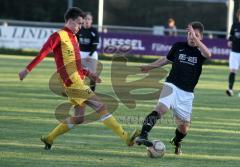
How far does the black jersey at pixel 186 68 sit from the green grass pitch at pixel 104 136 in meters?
1.03

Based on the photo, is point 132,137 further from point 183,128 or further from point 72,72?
point 72,72

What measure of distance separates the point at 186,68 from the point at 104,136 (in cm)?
225

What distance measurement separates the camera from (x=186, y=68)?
1120 cm

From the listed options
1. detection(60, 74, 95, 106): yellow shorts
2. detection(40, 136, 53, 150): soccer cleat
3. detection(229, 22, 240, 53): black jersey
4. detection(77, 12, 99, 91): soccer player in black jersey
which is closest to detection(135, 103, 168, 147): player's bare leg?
detection(60, 74, 95, 106): yellow shorts

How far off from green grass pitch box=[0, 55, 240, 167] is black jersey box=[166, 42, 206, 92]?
1.03 metres

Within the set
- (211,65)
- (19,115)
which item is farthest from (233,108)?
(211,65)

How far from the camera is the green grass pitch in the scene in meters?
10.5

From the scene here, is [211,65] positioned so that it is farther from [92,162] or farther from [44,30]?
[92,162]

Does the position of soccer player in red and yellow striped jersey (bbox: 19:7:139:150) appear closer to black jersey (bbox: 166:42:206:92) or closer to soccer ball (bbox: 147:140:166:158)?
soccer ball (bbox: 147:140:166:158)

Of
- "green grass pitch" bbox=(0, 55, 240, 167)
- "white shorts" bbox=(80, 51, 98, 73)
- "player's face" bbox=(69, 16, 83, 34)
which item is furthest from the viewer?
"white shorts" bbox=(80, 51, 98, 73)

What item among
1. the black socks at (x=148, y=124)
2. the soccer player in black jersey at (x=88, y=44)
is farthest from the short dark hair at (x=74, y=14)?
the soccer player in black jersey at (x=88, y=44)

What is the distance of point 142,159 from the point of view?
10.7 m

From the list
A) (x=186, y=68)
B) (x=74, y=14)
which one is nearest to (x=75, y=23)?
(x=74, y=14)

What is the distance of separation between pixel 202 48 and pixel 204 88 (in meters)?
12.0
